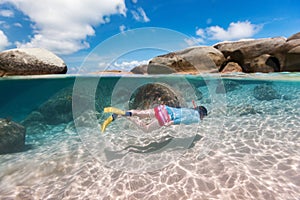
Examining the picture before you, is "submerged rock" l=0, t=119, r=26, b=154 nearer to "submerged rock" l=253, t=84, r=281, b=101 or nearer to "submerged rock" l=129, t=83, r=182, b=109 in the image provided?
"submerged rock" l=129, t=83, r=182, b=109

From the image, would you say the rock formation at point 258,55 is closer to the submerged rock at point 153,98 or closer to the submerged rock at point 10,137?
the submerged rock at point 153,98

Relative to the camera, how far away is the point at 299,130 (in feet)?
22.0

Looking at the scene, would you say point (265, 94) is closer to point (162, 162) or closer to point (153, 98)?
point (153, 98)

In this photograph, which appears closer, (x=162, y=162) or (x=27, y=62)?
(x=162, y=162)

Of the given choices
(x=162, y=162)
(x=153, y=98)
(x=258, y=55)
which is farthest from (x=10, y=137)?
(x=258, y=55)

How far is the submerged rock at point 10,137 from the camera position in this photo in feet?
21.5

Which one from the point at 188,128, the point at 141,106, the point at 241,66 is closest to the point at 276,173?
the point at 188,128

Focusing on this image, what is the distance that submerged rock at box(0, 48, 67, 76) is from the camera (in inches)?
617

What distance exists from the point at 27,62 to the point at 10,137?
12320 millimetres

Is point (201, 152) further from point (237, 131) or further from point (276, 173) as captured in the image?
point (237, 131)

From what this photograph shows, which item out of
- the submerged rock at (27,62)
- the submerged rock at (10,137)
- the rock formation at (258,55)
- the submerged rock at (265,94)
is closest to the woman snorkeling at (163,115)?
the submerged rock at (10,137)

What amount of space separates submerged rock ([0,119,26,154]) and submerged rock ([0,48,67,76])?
37.7 ft

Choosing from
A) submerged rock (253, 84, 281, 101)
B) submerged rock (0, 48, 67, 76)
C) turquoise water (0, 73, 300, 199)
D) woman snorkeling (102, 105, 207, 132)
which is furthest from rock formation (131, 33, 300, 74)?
submerged rock (0, 48, 67, 76)

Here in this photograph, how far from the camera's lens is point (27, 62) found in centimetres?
1608
